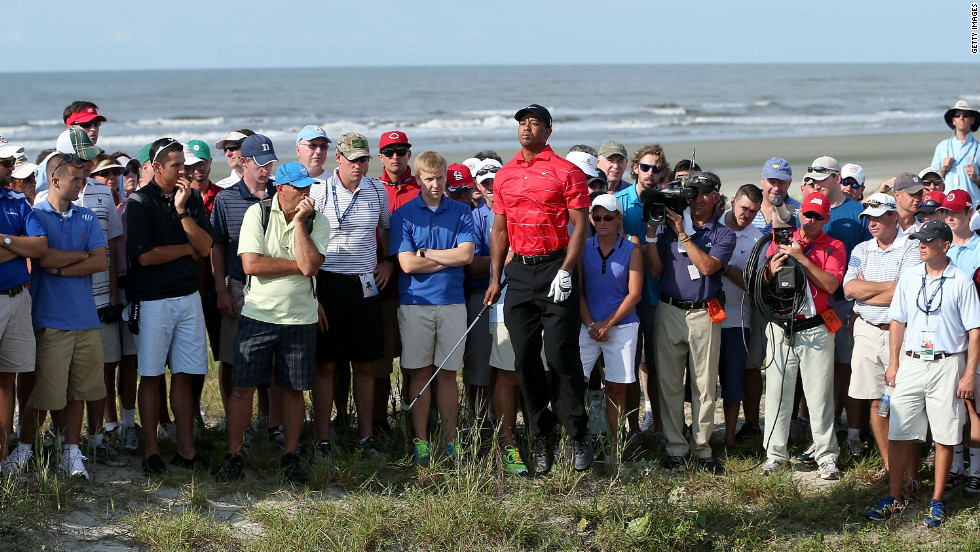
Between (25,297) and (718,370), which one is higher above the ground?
(25,297)

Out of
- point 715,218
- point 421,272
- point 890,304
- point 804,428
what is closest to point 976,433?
point 890,304

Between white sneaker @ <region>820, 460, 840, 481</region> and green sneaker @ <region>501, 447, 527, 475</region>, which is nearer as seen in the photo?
green sneaker @ <region>501, 447, 527, 475</region>

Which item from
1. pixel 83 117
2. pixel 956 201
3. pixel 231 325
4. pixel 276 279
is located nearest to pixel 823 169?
pixel 956 201

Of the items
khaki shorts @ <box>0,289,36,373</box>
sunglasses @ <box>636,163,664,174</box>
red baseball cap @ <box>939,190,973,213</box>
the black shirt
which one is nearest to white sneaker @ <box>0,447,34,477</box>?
khaki shorts @ <box>0,289,36,373</box>

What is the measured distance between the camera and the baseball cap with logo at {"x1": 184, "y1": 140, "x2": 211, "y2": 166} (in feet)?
21.8

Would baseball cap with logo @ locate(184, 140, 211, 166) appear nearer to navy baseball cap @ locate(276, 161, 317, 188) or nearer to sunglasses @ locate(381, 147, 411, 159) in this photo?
navy baseball cap @ locate(276, 161, 317, 188)

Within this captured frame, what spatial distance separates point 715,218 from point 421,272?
2.04m

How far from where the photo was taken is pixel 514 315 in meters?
6.15

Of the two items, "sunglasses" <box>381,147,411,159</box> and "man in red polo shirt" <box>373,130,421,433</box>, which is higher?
"sunglasses" <box>381,147,411,159</box>

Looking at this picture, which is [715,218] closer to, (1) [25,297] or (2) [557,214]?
(2) [557,214]

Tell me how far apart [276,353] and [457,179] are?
6.02ft

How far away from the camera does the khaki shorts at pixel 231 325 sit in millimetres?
6840

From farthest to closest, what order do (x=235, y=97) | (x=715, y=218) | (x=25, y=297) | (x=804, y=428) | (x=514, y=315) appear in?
(x=235, y=97)
(x=804, y=428)
(x=715, y=218)
(x=514, y=315)
(x=25, y=297)

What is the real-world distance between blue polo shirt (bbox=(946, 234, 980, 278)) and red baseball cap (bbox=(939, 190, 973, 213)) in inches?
9.4
